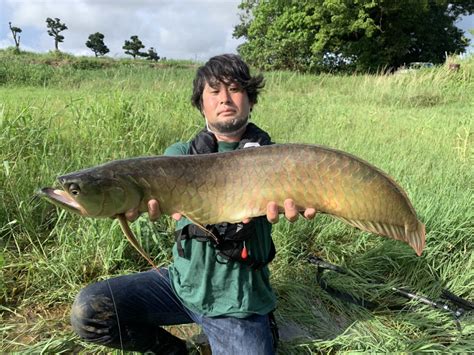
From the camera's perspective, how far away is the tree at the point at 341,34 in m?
23.8

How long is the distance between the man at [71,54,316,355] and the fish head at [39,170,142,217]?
465 millimetres

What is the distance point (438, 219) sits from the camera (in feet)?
9.95

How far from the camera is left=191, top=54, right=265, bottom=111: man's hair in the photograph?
6.40 ft

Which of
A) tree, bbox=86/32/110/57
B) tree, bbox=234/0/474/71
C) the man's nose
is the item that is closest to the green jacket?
the man's nose

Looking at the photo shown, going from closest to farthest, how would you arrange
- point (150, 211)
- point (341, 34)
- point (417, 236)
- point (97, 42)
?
point (150, 211) < point (417, 236) < point (341, 34) < point (97, 42)

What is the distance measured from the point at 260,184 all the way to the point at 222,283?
0.56m

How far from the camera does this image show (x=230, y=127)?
1.88 metres

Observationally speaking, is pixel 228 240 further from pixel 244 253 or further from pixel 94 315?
pixel 94 315

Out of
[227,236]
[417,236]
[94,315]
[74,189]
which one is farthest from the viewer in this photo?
[94,315]

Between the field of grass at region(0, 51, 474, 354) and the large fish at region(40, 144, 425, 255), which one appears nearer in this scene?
the large fish at region(40, 144, 425, 255)

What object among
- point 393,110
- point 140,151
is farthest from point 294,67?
point 140,151

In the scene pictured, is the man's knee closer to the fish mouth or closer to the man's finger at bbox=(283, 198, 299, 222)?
the fish mouth

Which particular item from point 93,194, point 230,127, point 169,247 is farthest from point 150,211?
point 169,247

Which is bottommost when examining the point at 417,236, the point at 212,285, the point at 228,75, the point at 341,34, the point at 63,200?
the point at 212,285
